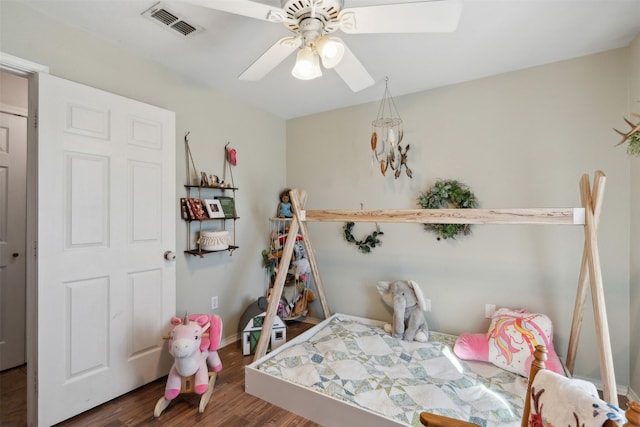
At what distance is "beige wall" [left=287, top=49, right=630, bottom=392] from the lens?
6.61ft

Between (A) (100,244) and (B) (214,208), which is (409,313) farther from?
(A) (100,244)

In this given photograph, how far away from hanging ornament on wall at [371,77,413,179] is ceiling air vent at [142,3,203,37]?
1622 millimetres

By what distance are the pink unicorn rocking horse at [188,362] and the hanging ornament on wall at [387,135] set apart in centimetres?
194

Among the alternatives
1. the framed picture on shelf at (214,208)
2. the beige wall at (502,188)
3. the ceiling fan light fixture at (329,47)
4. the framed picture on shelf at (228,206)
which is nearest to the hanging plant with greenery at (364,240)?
the beige wall at (502,188)

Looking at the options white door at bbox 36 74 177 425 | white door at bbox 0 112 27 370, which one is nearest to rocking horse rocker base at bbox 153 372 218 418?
Result: white door at bbox 36 74 177 425

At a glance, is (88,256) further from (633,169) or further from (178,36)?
(633,169)

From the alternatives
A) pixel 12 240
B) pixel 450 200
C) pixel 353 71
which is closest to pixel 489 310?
pixel 450 200

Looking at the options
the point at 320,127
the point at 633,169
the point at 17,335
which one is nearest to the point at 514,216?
the point at 633,169

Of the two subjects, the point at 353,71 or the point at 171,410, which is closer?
the point at 353,71

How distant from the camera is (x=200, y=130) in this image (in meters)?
2.55

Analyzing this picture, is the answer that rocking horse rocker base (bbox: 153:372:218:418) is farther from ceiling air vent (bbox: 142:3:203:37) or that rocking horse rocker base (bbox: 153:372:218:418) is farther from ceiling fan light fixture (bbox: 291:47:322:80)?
ceiling air vent (bbox: 142:3:203:37)

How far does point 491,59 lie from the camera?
2145 millimetres

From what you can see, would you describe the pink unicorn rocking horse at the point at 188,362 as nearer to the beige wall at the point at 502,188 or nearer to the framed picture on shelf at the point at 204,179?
the framed picture on shelf at the point at 204,179

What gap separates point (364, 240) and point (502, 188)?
1.29 m
